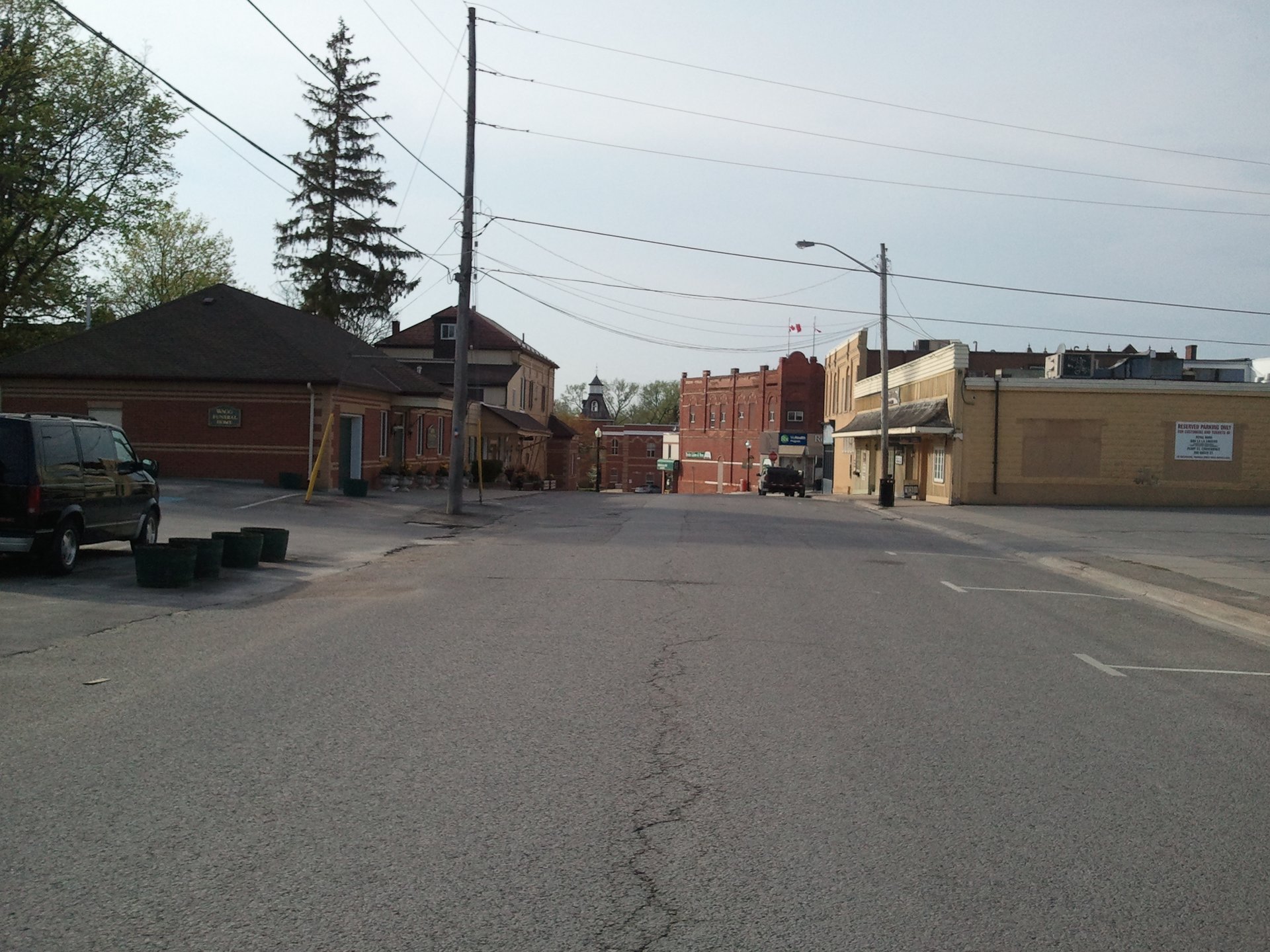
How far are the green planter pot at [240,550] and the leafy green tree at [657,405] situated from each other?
443ft

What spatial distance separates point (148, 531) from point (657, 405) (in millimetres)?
139848

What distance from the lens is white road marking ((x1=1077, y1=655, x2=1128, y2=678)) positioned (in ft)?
33.5

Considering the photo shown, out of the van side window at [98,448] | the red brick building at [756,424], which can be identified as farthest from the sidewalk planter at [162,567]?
the red brick building at [756,424]

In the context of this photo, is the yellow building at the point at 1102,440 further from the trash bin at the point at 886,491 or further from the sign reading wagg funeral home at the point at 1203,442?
the trash bin at the point at 886,491

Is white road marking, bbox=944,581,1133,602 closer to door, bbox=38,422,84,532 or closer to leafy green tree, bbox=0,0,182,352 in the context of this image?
door, bbox=38,422,84,532

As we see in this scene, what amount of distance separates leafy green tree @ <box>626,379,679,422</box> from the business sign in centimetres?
11833

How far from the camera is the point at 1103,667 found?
1056 cm

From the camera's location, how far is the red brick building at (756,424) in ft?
282

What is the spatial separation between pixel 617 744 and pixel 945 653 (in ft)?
16.0

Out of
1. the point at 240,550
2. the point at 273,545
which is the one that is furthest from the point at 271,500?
the point at 240,550

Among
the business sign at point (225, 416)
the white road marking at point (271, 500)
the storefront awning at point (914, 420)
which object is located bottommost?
the white road marking at point (271, 500)

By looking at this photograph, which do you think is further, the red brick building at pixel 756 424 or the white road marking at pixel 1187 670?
the red brick building at pixel 756 424

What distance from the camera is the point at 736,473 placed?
90.6 meters

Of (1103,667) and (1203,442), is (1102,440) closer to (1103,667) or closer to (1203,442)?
(1203,442)
